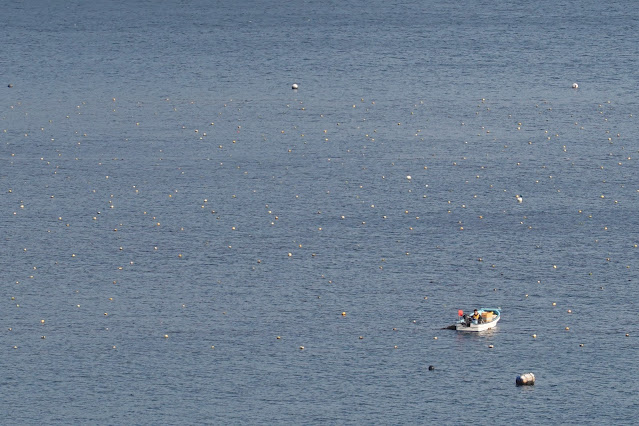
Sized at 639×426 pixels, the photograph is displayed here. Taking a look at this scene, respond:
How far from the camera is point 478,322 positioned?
73688 mm

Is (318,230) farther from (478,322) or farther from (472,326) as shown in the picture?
(472,326)

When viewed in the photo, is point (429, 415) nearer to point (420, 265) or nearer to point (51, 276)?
point (420, 265)

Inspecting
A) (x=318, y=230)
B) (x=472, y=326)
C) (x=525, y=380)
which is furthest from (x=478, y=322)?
(x=318, y=230)

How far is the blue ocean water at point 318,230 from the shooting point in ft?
224

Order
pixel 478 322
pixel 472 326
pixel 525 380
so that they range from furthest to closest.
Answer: pixel 478 322
pixel 472 326
pixel 525 380

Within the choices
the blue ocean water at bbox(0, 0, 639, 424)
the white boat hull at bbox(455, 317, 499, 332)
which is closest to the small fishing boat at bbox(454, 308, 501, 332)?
the white boat hull at bbox(455, 317, 499, 332)

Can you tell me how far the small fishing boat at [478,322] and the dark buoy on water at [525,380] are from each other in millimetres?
5737

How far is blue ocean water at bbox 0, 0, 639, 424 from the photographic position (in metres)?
68.4

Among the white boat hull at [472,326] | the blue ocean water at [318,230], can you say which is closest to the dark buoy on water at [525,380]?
the blue ocean water at [318,230]

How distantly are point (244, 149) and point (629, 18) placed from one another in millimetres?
73112

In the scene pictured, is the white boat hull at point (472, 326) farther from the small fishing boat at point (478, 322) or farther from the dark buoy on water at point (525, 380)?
the dark buoy on water at point (525, 380)

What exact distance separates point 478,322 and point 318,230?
1830 centimetres

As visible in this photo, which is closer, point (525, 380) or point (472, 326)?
point (525, 380)

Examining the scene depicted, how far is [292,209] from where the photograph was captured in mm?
93938
